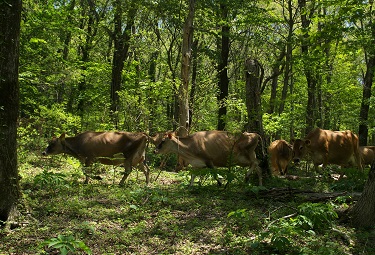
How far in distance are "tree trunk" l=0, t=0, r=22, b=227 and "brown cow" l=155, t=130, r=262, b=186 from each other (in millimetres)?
4653

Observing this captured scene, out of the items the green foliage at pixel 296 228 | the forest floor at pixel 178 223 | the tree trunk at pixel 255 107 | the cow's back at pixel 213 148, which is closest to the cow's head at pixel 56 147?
the forest floor at pixel 178 223

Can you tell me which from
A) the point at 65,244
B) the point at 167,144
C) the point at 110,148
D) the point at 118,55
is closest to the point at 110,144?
the point at 110,148

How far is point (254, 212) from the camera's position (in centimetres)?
721

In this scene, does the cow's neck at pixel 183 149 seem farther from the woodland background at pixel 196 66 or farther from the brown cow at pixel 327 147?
the brown cow at pixel 327 147

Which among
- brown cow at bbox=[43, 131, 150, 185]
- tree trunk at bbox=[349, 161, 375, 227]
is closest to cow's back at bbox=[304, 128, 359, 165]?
brown cow at bbox=[43, 131, 150, 185]

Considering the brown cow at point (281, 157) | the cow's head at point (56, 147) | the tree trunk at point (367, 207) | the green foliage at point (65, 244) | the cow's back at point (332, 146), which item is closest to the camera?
the green foliage at point (65, 244)

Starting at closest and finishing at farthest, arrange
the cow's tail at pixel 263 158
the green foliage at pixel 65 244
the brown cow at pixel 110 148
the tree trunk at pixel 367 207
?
the green foliage at pixel 65 244 < the tree trunk at pixel 367 207 < the cow's tail at pixel 263 158 < the brown cow at pixel 110 148

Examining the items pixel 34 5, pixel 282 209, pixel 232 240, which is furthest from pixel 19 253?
pixel 34 5

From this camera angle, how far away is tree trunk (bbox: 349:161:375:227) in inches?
245

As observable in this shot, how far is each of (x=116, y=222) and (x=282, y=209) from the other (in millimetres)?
3188

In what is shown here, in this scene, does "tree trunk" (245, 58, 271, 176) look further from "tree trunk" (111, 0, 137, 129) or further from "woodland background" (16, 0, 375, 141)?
"tree trunk" (111, 0, 137, 129)

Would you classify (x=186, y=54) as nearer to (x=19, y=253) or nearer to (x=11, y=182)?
(x=11, y=182)

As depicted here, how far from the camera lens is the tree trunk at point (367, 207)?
20.4 feet

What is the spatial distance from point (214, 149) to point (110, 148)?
2992mm
